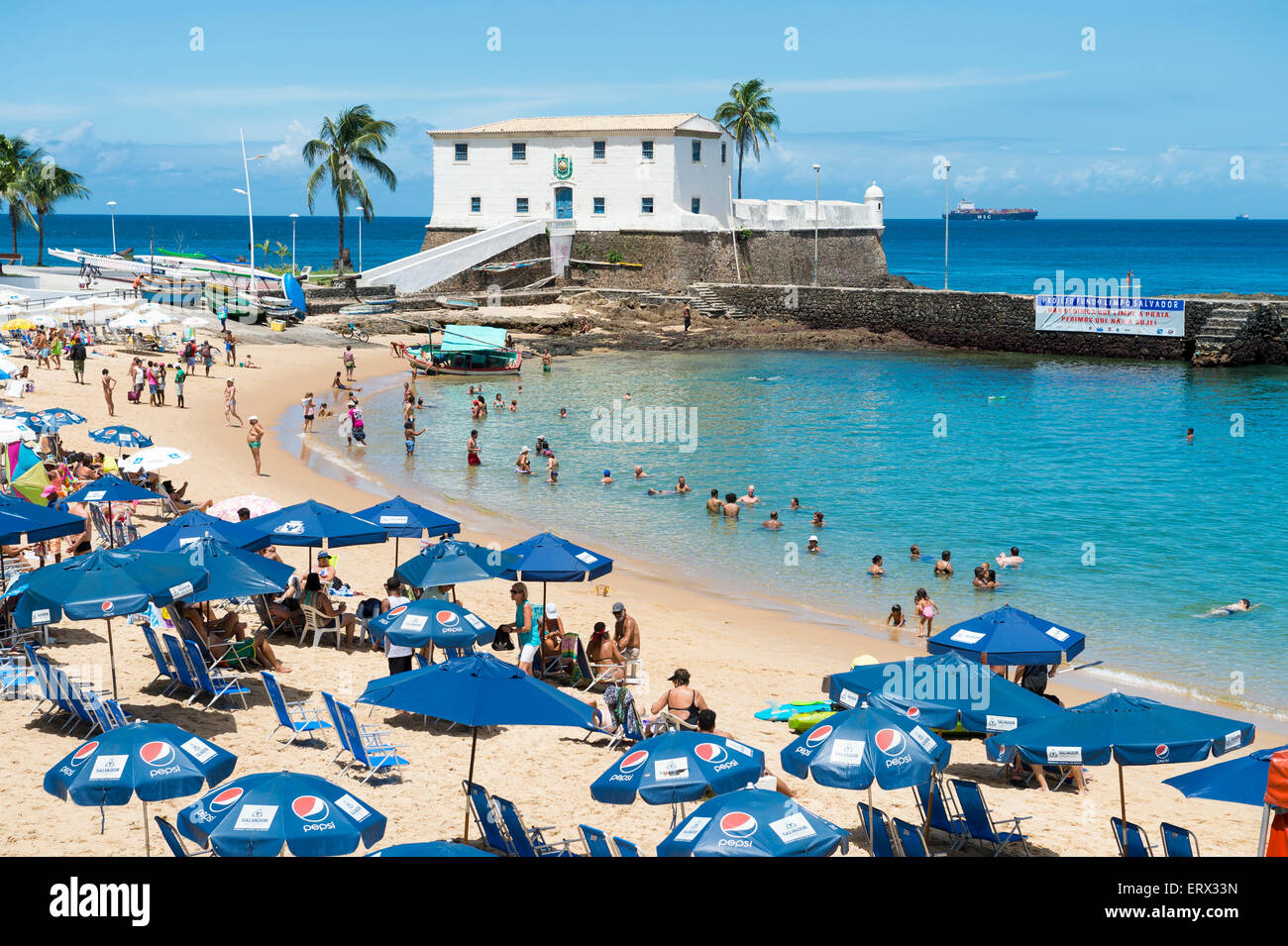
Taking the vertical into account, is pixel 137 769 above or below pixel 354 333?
below

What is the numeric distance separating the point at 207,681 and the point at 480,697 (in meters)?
4.13

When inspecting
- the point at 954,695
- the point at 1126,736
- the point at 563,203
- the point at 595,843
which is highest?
the point at 563,203

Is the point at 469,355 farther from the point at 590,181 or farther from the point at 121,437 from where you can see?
the point at 121,437

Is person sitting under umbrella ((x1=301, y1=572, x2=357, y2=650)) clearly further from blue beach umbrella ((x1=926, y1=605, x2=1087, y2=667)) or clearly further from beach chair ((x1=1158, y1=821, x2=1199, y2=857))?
beach chair ((x1=1158, y1=821, x2=1199, y2=857))

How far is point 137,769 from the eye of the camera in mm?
7379

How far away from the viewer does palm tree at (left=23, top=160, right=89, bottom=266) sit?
2324 inches

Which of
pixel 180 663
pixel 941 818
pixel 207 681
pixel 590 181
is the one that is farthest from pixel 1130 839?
pixel 590 181

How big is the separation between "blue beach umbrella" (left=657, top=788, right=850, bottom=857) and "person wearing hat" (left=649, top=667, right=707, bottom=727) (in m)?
4.14

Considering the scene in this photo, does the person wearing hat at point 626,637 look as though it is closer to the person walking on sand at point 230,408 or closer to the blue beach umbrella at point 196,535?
the blue beach umbrella at point 196,535

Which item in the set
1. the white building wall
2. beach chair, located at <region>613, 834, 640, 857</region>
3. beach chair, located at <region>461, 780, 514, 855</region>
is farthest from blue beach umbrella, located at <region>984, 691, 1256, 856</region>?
the white building wall

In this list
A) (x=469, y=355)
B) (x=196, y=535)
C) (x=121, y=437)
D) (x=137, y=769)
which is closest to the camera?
(x=137, y=769)

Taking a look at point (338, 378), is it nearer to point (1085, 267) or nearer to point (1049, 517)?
point (1049, 517)

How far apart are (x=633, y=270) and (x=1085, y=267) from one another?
292ft
